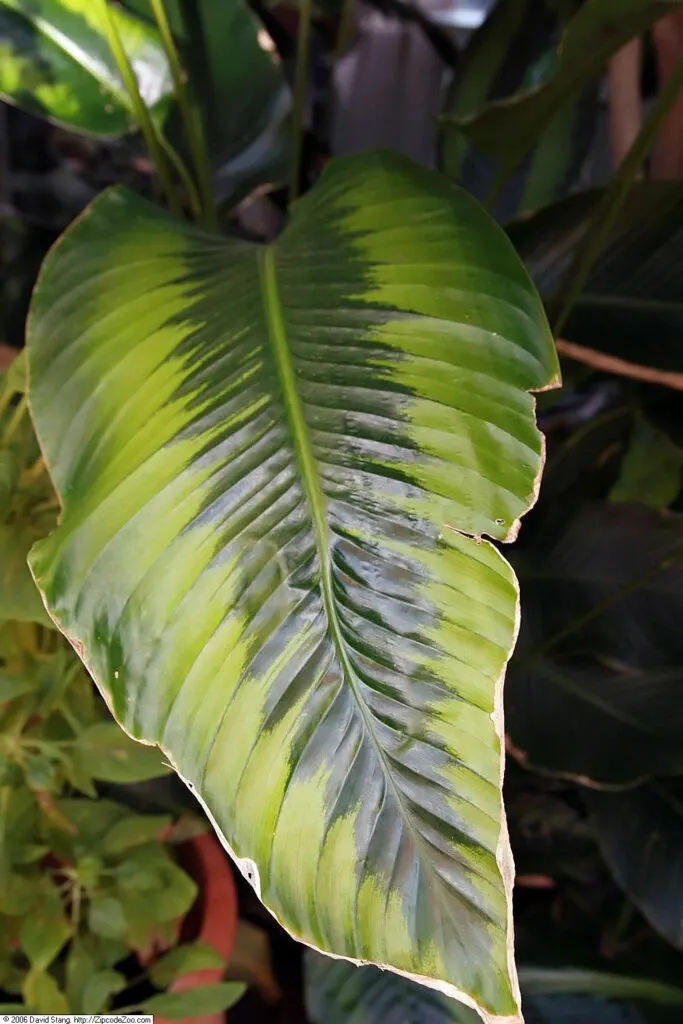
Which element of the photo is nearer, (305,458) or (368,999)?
(305,458)

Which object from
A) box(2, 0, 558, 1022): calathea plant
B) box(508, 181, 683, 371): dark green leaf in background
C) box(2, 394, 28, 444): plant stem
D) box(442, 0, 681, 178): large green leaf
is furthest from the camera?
box(508, 181, 683, 371): dark green leaf in background

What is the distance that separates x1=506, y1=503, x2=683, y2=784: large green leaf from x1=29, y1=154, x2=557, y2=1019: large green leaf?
353mm

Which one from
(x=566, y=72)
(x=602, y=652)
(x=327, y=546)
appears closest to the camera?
(x=327, y=546)

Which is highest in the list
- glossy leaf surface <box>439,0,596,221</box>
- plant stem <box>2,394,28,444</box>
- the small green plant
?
glossy leaf surface <box>439,0,596,221</box>

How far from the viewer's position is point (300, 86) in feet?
2.14

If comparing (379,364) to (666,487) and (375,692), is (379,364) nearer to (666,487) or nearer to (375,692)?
(375,692)

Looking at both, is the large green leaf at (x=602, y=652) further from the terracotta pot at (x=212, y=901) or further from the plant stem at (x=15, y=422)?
the plant stem at (x=15, y=422)

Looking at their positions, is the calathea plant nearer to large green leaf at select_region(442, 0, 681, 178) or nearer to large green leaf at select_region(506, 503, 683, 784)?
large green leaf at select_region(442, 0, 681, 178)

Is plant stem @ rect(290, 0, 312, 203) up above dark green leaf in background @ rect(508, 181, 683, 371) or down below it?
above

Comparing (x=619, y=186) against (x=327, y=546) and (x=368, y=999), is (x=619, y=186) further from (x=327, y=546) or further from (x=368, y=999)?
(x=368, y=999)

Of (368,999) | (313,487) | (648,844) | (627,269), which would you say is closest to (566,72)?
(627,269)

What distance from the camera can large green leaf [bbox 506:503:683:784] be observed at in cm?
64

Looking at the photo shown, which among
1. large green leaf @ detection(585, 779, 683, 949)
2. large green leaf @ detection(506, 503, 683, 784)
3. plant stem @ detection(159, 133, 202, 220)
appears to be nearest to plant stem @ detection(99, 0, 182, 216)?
plant stem @ detection(159, 133, 202, 220)

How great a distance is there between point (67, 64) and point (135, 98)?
0.52 feet
